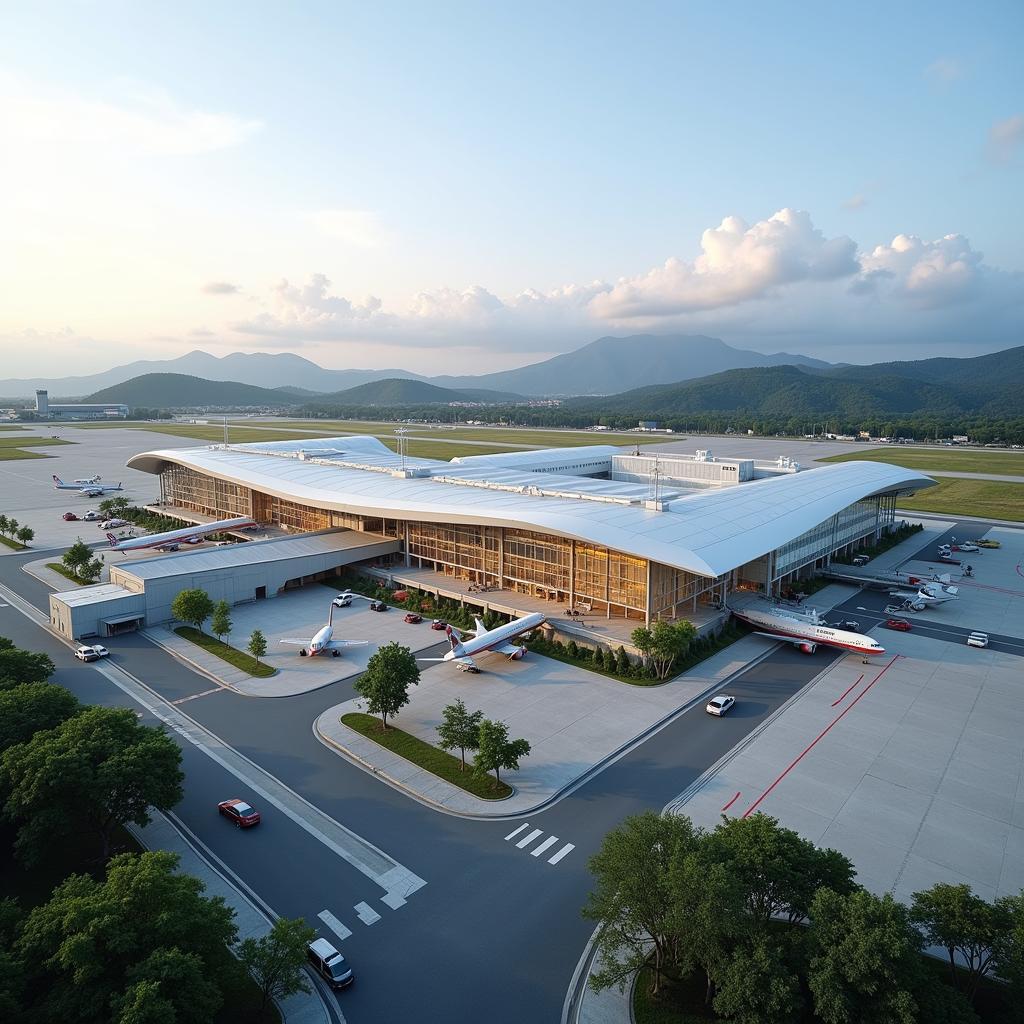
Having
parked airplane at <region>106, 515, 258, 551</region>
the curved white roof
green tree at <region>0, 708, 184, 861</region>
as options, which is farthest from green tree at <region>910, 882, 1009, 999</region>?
parked airplane at <region>106, 515, 258, 551</region>

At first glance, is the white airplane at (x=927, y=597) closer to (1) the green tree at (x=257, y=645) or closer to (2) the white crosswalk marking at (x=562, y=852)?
(2) the white crosswalk marking at (x=562, y=852)

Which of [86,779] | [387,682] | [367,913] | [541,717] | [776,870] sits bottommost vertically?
[541,717]

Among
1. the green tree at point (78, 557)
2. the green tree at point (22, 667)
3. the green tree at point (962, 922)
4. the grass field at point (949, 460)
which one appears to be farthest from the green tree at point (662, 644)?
the grass field at point (949, 460)

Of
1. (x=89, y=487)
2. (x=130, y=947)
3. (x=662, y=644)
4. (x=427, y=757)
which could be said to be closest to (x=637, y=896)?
(x=130, y=947)

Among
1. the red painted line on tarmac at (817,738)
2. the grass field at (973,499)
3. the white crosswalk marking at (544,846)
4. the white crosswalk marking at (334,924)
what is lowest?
the grass field at (973,499)

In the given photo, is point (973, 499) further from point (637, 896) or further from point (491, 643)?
point (637, 896)

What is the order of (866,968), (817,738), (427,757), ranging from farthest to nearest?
1. (817,738)
2. (427,757)
3. (866,968)
